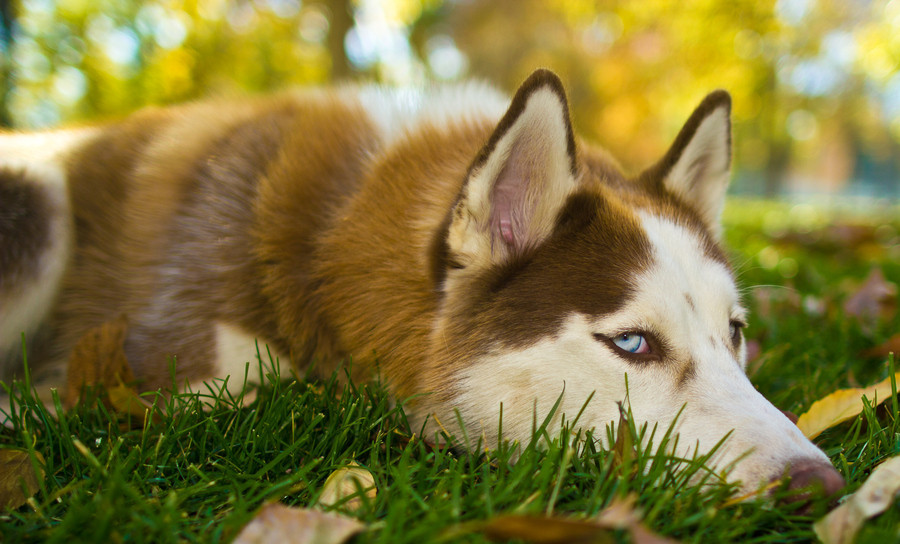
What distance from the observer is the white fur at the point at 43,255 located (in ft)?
7.76

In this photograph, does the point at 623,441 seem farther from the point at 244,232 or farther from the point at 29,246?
the point at 29,246

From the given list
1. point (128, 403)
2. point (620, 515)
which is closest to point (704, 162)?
point (620, 515)

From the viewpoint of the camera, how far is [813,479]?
143 centimetres

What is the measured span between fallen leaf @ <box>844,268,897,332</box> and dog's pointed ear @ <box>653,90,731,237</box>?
1298 millimetres

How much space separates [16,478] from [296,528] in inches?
33.3

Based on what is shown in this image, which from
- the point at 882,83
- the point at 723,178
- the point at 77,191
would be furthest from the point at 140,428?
the point at 882,83

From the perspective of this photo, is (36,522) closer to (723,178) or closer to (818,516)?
(818,516)

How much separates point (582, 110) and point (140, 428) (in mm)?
21406

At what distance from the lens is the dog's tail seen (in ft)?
7.67

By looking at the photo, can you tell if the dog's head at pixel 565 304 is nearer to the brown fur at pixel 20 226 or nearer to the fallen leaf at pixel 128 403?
the fallen leaf at pixel 128 403

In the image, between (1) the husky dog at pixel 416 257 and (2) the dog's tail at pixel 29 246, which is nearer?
(1) the husky dog at pixel 416 257

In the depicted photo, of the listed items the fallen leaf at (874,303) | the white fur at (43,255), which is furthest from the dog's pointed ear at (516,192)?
the fallen leaf at (874,303)

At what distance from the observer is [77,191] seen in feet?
8.62

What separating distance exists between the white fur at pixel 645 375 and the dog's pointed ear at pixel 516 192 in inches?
12.7
